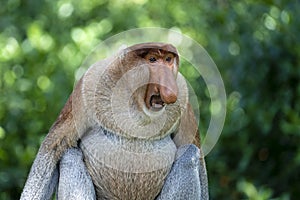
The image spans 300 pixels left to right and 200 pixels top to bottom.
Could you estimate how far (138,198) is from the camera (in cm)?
430

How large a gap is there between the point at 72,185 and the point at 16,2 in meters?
5.18

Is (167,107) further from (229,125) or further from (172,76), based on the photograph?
(229,125)

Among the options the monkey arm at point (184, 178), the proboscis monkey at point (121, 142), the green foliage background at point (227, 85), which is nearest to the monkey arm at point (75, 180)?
the proboscis monkey at point (121, 142)

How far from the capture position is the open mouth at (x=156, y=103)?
12.8 feet

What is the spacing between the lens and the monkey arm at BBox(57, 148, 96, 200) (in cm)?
424

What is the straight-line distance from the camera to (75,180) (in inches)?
167

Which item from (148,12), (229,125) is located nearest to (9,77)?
(229,125)

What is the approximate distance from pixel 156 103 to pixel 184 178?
0.50 metres

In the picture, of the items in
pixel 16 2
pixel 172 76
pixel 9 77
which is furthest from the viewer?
pixel 16 2

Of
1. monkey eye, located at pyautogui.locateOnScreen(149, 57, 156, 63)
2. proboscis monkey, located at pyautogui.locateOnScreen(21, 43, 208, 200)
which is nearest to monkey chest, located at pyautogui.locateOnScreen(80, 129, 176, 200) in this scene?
proboscis monkey, located at pyautogui.locateOnScreen(21, 43, 208, 200)

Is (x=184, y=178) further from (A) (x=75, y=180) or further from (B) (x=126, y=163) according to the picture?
(A) (x=75, y=180)

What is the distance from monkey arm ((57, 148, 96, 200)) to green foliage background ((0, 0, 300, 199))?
2563mm

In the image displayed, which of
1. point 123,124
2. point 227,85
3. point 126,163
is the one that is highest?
point 227,85

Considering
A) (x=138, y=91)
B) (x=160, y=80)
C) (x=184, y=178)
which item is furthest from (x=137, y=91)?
(x=184, y=178)
